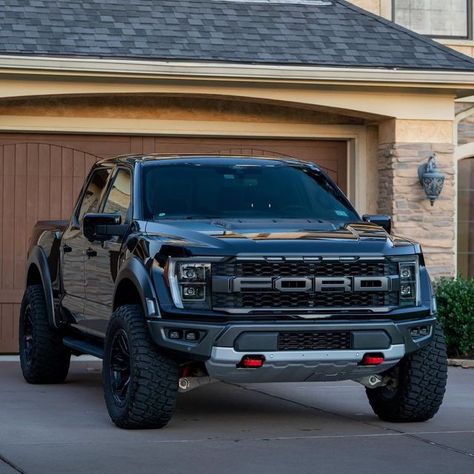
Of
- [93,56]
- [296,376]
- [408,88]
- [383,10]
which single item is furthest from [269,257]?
[383,10]

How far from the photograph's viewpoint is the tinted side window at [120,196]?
10.2 m

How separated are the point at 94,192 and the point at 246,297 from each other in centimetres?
291

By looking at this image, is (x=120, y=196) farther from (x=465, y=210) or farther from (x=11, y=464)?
(x=465, y=210)

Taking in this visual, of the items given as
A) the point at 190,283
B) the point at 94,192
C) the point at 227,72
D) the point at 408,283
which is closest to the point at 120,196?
the point at 94,192

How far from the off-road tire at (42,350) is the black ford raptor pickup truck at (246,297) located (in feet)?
4.72

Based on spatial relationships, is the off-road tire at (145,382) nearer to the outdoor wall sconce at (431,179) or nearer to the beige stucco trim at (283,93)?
the beige stucco trim at (283,93)

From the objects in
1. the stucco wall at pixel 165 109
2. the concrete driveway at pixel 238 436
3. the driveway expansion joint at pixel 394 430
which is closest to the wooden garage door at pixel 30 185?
the stucco wall at pixel 165 109

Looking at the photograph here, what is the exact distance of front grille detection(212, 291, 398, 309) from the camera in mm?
8766

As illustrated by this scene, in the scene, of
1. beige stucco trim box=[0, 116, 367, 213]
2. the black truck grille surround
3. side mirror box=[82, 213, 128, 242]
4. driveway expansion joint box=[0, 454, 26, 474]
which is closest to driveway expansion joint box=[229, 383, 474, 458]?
the black truck grille surround

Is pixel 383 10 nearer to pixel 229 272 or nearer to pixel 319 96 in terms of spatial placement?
pixel 319 96

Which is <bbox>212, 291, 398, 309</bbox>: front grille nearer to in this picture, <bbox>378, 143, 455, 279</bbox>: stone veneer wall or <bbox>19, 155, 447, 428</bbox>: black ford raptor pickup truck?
<bbox>19, 155, 447, 428</bbox>: black ford raptor pickup truck

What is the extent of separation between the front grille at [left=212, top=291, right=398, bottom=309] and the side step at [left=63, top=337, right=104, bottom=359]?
154cm

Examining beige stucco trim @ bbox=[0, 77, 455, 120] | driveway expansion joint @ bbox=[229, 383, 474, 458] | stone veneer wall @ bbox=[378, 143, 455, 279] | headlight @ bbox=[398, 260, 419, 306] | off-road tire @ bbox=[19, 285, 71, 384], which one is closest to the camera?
driveway expansion joint @ bbox=[229, 383, 474, 458]

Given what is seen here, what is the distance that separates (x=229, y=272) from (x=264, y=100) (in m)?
6.07
